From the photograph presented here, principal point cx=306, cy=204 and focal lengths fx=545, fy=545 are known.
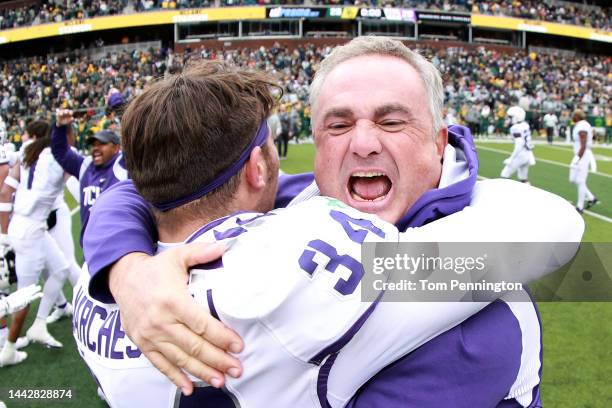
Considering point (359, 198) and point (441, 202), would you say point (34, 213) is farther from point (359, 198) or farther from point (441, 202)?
point (441, 202)

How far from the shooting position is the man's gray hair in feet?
6.30

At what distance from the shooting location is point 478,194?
5.21 feet

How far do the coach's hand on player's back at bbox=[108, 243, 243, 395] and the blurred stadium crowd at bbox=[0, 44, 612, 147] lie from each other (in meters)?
23.8

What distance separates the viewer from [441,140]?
2.07m

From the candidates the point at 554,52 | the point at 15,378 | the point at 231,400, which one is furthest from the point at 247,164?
the point at 554,52

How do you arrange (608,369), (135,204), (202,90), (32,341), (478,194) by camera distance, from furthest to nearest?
(32,341)
(608,369)
(135,204)
(478,194)
(202,90)

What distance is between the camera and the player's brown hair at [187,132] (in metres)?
1.41

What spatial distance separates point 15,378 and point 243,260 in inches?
183

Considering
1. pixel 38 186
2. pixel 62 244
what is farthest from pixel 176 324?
pixel 62 244

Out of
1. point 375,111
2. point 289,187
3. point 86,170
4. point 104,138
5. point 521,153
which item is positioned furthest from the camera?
point 521,153

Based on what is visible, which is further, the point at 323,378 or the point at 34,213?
the point at 34,213

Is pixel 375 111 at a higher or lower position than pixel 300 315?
higher

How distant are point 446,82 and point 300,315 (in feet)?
91.4

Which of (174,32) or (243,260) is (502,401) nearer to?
(243,260)
